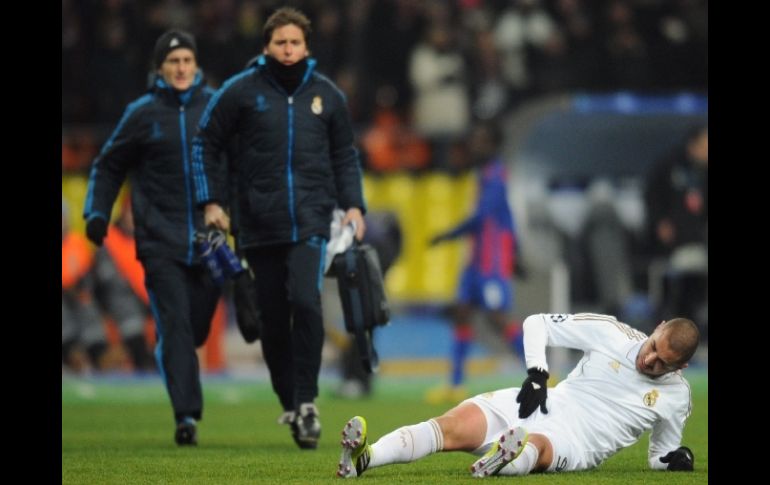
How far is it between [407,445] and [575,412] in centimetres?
94

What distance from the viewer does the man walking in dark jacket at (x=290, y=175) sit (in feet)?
32.9

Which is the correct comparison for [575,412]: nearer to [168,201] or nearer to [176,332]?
[176,332]

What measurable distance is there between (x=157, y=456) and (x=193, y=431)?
897mm

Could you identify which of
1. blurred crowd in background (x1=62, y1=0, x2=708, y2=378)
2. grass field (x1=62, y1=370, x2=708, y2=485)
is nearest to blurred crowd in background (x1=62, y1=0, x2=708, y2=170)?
blurred crowd in background (x1=62, y1=0, x2=708, y2=378)

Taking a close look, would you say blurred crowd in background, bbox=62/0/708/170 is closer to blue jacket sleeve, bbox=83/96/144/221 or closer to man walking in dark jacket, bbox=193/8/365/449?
blue jacket sleeve, bbox=83/96/144/221

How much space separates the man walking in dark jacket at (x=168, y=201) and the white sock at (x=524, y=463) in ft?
10.4

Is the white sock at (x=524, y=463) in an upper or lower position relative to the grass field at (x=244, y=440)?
upper

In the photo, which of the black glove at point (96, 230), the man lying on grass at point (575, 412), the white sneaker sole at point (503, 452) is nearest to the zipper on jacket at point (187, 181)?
the black glove at point (96, 230)

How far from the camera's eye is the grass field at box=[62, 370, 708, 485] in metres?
8.27

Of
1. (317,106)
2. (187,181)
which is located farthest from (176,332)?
(317,106)

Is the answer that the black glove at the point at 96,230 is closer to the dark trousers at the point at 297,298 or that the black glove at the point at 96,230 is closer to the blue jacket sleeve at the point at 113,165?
the blue jacket sleeve at the point at 113,165

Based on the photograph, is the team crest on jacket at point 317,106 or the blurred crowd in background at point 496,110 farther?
the blurred crowd in background at point 496,110

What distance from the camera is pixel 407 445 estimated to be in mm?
7758
